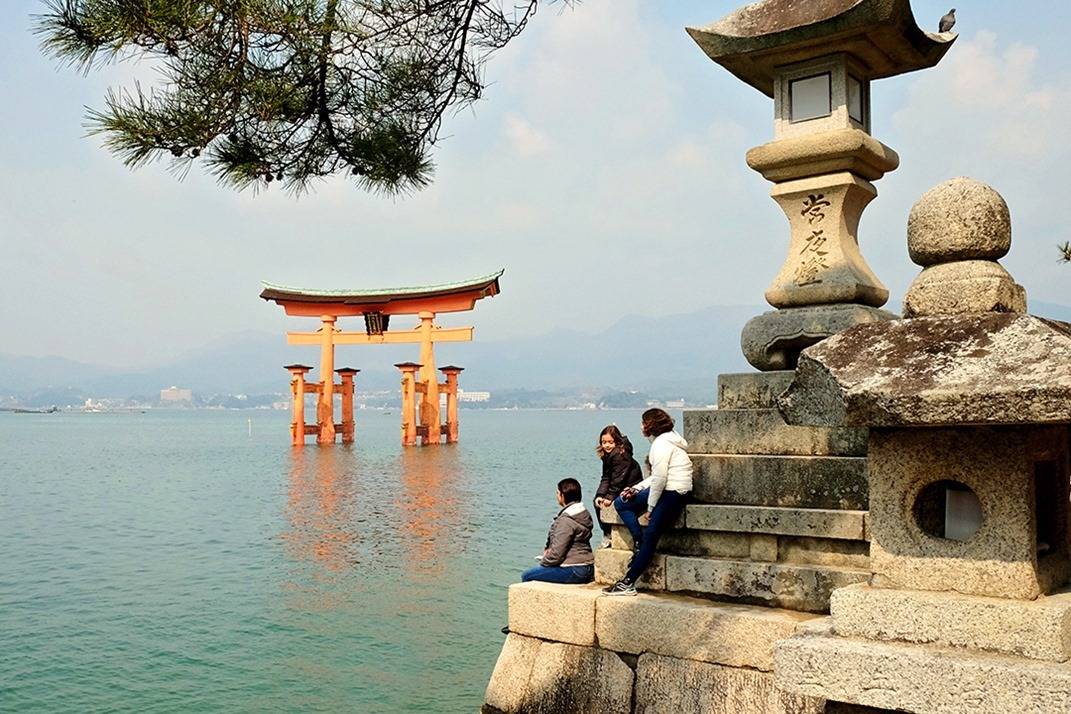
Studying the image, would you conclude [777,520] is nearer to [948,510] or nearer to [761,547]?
[761,547]

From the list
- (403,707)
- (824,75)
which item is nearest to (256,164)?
(824,75)

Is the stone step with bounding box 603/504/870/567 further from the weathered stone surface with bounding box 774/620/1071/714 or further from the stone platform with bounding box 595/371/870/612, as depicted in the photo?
the weathered stone surface with bounding box 774/620/1071/714

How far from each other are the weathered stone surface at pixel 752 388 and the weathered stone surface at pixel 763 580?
93 centimetres

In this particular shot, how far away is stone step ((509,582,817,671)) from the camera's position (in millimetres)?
4750

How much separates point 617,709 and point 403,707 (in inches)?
140

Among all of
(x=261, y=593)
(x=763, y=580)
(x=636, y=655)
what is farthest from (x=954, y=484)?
(x=261, y=593)

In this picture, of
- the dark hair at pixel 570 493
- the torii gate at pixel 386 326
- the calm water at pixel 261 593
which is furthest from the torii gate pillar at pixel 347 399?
the dark hair at pixel 570 493

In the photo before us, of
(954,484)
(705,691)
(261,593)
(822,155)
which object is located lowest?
(261,593)

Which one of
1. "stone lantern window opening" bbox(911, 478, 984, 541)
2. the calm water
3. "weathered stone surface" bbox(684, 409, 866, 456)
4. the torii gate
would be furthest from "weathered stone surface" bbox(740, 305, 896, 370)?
the torii gate

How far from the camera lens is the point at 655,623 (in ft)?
16.7

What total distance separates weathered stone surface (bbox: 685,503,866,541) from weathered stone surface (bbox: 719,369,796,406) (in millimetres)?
646

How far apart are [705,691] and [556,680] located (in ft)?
3.01

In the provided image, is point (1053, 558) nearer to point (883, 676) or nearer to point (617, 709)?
point (883, 676)

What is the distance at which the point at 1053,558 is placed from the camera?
3404 millimetres
